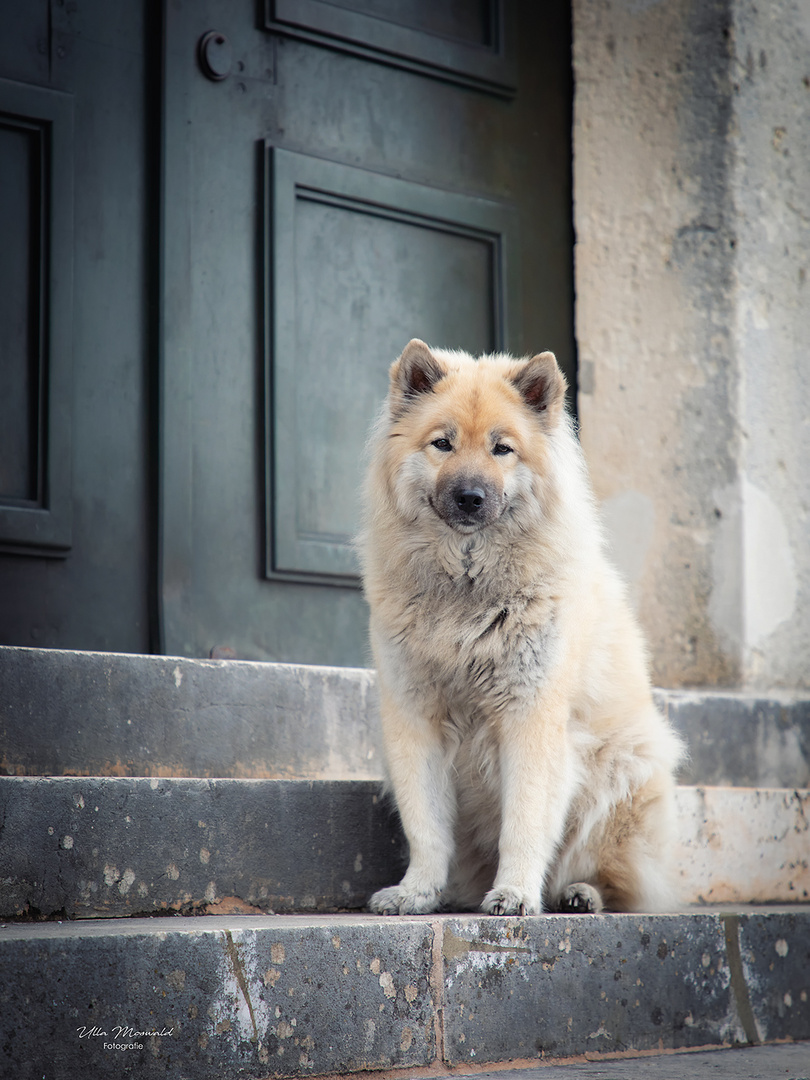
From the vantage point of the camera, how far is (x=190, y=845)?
8.00 ft

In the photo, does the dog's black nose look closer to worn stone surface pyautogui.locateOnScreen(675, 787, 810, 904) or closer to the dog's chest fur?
the dog's chest fur

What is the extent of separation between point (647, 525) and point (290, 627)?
1.52m

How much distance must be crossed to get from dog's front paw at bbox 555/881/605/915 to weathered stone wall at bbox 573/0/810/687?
1611 mm

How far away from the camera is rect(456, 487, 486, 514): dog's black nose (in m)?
2.61

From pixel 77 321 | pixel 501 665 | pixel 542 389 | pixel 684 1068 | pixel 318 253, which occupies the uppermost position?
pixel 318 253

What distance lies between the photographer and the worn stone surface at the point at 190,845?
7.30 feet

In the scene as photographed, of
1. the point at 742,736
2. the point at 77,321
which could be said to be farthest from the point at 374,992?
the point at 77,321

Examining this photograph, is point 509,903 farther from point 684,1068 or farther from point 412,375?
point 412,375

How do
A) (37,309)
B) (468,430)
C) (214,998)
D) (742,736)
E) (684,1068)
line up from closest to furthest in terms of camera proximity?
(214,998) → (684,1068) → (468,430) → (37,309) → (742,736)

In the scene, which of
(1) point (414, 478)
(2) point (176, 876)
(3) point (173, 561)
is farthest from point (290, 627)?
(2) point (176, 876)

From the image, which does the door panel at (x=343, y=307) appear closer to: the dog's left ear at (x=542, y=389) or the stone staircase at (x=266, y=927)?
the stone staircase at (x=266, y=927)

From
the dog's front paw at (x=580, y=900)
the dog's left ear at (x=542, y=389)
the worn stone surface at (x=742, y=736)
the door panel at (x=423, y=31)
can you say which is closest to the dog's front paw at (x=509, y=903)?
the dog's front paw at (x=580, y=900)

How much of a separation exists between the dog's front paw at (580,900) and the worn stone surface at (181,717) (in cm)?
75

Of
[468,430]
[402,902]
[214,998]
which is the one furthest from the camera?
[468,430]
